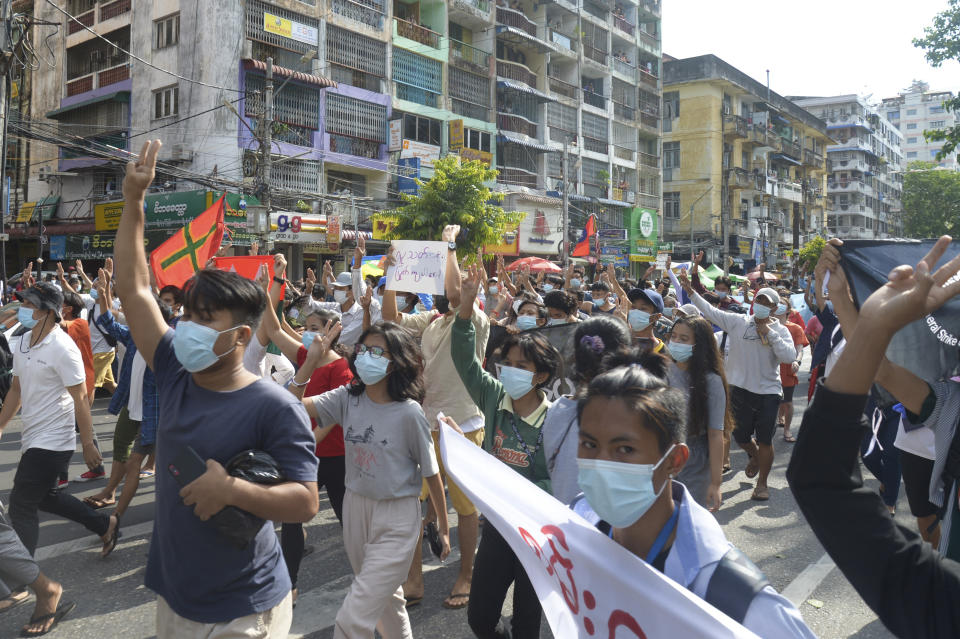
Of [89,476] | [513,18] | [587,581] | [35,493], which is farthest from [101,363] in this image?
[513,18]

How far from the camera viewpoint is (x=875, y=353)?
1314 mm

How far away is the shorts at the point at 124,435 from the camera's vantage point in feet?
19.7

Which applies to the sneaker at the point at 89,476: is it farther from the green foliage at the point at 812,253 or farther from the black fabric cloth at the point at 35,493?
the green foliage at the point at 812,253

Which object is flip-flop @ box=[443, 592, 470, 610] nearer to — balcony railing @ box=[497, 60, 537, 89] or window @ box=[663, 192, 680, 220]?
balcony railing @ box=[497, 60, 537, 89]

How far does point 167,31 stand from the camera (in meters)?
24.6

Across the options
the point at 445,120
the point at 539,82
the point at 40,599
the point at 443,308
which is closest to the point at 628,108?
the point at 539,82

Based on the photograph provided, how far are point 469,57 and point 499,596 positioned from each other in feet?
104

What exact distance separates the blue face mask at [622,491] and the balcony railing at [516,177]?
3167 centimetres

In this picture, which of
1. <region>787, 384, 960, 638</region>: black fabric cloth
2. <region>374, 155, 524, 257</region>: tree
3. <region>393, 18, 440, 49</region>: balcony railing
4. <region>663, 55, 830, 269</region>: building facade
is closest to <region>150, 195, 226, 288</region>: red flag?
<region>787, 384, 960, 638</region>: black fabric cloth

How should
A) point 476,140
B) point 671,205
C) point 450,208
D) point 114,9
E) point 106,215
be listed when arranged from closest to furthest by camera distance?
1. point 450,208
2. point 106,215
3. point 114,9
4. point 476,140
5. point 671,205

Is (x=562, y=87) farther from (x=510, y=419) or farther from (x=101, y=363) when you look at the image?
(x=510, y=419)

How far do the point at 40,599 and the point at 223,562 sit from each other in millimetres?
2318

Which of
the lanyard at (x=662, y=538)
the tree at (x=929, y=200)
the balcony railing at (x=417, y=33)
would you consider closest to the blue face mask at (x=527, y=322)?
the lanyard at (x=662, y=538)

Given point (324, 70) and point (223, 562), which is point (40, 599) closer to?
point (223, 562)
